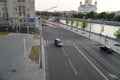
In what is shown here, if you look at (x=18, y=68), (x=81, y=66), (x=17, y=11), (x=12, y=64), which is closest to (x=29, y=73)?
(x=18, y=68)

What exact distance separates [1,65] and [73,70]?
Result: 11.5 m

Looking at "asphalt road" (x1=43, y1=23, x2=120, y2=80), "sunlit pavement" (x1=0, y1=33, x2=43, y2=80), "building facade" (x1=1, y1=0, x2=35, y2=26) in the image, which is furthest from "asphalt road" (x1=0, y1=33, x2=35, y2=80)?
"building facade" (x1=1, y1=0, x2=35, y2=26)

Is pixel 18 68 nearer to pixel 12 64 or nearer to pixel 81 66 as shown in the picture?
pixel 12 64

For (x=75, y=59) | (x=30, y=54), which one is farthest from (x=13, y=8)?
(x=75, y=59)

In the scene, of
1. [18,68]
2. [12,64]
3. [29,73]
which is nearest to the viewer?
[29,73]

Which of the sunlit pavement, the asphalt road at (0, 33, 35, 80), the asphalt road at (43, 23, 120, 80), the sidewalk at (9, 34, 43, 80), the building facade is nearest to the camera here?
the sidewalk at (9, 34, 43, 80)

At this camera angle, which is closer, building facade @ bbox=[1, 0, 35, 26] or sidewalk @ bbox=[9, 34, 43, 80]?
sidewalk @ bbox=[9, 34, 43, 80]

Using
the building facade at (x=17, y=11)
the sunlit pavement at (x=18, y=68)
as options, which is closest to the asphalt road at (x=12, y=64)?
the sunlit pavement at (x=18, y=68)

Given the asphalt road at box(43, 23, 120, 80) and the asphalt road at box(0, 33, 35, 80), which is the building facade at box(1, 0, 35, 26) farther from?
the asphalt road at box(43, 23, 120, 80)

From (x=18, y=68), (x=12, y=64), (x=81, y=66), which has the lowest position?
(x=81, y=66)

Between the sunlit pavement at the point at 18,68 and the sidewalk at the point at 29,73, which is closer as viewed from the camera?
the sidewalk at the point at 29,73

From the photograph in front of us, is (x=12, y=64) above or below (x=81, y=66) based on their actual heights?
above

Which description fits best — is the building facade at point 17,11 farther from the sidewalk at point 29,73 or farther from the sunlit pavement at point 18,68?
the sidewalk at point 29,73

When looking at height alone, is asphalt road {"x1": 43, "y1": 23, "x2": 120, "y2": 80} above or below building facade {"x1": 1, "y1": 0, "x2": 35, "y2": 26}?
below
